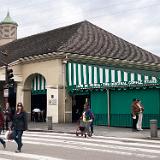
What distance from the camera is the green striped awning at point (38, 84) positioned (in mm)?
33781

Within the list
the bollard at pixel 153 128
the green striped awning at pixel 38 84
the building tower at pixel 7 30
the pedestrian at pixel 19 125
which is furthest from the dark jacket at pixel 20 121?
the building tower at pixel 7 30

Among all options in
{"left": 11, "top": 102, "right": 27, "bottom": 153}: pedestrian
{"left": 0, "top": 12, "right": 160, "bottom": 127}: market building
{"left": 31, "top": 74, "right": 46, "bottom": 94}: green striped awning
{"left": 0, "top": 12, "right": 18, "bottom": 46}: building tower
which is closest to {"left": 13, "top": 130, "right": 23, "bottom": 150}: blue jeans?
{"left": 11, "top": 102, "right": 27, "bottom": 153}: pedestrian

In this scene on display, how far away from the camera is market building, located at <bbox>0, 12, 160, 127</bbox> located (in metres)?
25.6

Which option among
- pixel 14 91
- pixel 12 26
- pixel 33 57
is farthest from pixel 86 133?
pixel 12 26

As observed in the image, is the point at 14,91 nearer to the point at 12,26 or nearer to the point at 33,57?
the point at 33,57

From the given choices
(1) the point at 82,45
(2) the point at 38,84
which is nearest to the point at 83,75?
(1) the point at 82,45

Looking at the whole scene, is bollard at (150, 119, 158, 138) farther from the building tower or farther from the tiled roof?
the building tower

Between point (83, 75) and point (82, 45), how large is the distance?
3589 mm

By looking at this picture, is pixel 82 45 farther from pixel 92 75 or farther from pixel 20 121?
pixel 20 121

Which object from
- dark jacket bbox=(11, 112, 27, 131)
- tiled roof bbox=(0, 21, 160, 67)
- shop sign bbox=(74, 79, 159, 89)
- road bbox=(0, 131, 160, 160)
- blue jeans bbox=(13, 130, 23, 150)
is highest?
tiled roof bbox=(0, 21, 160, 67)

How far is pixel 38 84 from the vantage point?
3434cm

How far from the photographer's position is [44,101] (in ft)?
116

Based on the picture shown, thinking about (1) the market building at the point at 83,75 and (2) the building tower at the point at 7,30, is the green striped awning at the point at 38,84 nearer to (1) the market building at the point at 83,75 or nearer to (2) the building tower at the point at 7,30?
(1) the market building at the point at 83,75

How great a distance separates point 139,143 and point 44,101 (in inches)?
777
